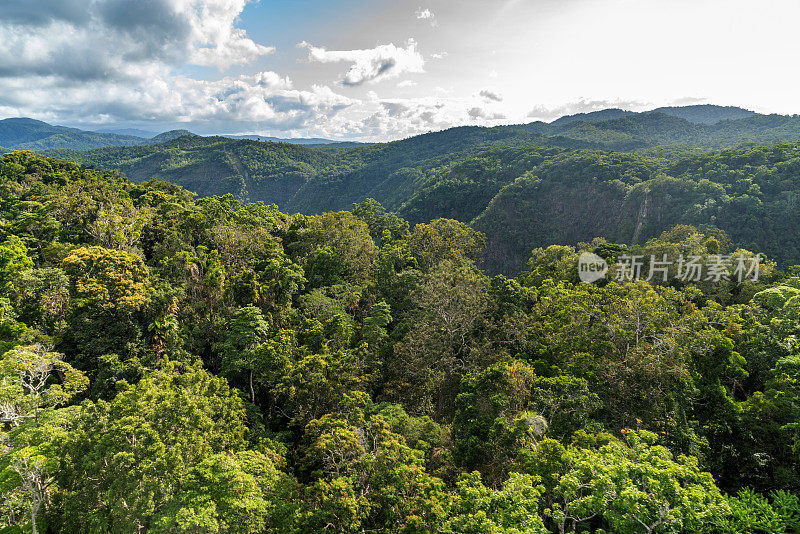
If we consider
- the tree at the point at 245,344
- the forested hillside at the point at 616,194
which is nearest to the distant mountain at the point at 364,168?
the forested hillside at the point at 616,194

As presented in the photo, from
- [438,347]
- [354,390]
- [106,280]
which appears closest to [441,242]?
[438,347]

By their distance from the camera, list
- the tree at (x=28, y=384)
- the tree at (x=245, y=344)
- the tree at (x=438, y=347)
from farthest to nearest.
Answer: the tree at (x=438, y=347)
the tree at (x=245, y=344)
the tree at (x=28, y=384)

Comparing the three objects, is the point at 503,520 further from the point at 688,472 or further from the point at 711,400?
the point at 711,400

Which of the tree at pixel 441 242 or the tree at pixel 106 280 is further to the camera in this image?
the tree at pixel 441 242

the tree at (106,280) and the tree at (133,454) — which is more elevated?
the tree at (106,280)

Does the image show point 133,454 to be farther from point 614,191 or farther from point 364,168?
point 364,168

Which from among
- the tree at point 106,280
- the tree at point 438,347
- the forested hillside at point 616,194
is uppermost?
the forested hillside at point 616,194

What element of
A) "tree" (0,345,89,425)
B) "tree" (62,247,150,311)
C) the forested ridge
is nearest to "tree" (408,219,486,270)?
the forested ridge

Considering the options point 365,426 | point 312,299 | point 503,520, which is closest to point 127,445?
Answer: point 365,426

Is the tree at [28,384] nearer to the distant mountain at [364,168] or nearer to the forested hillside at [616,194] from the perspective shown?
the forested hillside at [616,194]
